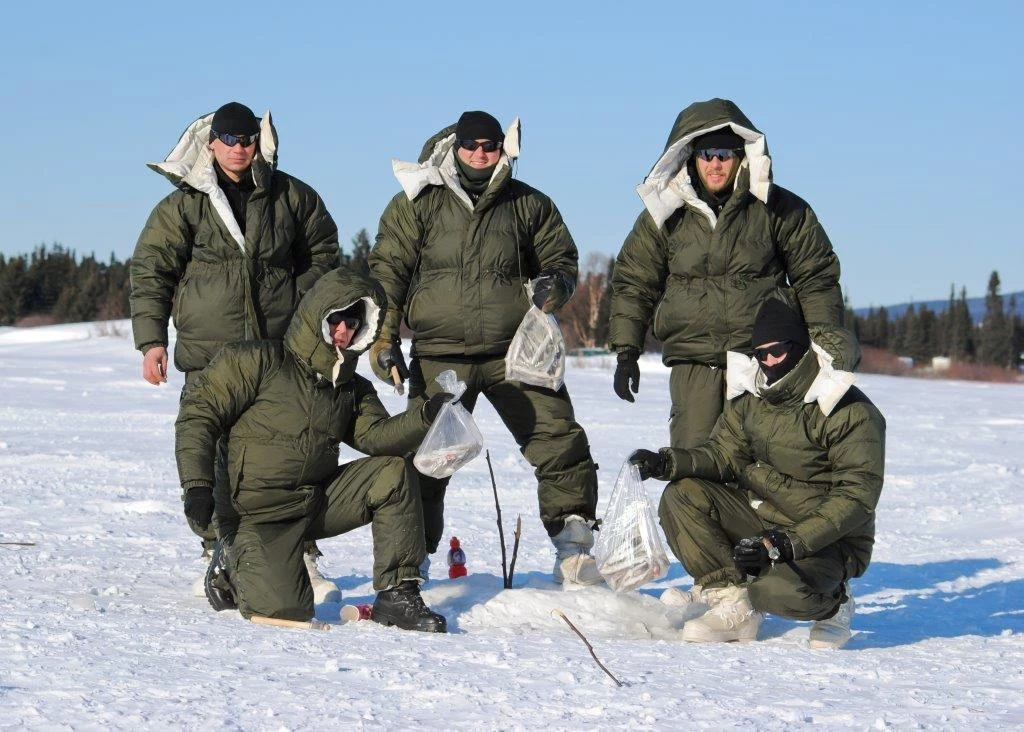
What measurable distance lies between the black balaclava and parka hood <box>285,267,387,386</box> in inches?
53.8

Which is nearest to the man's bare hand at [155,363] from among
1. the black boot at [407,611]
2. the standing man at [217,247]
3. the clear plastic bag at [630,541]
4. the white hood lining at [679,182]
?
the standing man at [217,247]

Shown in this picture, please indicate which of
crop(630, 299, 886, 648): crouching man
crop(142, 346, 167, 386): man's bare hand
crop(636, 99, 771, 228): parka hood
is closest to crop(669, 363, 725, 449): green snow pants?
crop(630, 299, 886, 648): crouching man

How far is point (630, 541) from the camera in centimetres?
496

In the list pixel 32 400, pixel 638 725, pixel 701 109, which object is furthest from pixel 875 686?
pixel 32 400

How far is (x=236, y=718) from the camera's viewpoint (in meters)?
3.25

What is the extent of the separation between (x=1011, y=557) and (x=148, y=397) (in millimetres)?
11476

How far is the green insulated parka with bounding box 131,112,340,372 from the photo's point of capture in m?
5.56

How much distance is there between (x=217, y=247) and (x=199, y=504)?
1350mm

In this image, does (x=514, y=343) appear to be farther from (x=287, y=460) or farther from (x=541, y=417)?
(x=287, y=460)

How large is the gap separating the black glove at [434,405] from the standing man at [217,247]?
3.39 feet

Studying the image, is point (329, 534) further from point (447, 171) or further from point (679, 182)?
point (679, 182)

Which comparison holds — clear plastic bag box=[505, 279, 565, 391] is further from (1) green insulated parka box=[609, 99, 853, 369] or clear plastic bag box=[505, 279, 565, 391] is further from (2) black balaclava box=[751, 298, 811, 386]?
(2) black balaclava box=[751, 298, 811, 386]

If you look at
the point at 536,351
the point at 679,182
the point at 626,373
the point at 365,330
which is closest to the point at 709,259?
the point at 679,182

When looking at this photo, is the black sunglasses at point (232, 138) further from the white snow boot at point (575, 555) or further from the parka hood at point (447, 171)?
the white snow boot at point (575, 555)
